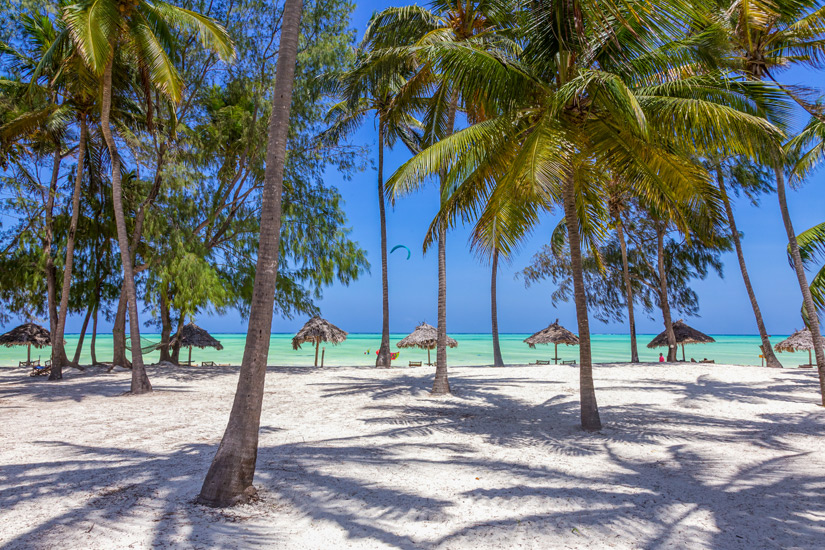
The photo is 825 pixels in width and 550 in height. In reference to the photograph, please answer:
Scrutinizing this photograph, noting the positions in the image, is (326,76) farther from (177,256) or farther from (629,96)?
(629,96)

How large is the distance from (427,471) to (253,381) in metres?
2.27

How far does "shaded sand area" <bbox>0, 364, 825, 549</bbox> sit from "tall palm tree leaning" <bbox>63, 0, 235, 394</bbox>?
8.32 feet

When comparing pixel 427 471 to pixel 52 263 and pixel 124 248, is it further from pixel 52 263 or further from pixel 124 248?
pixel 52 263

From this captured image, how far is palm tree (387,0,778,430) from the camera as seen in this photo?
6348mm

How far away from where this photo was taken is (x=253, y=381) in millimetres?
4289

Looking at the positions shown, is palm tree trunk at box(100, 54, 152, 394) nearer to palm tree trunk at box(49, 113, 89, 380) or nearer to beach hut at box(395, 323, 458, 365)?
palm tree trunk at box(49, 113, 89, 380)

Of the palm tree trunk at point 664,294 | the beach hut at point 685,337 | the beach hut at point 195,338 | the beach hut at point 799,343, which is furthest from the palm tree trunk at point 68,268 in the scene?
the beach hut at point 799,343

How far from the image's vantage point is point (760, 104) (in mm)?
8078

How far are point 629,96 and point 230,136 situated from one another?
43.0 feet

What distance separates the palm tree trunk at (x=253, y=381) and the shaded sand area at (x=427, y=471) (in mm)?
206

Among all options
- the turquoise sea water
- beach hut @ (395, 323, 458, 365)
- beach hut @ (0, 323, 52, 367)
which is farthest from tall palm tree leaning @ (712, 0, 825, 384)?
the turquoise sea water

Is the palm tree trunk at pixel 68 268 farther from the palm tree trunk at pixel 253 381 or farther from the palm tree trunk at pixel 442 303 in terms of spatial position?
the palm tree trunk at pixel 253 381

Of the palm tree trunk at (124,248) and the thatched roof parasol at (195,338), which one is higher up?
the palm tree trunk at (124,248)

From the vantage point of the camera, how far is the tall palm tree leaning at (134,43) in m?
9.30
